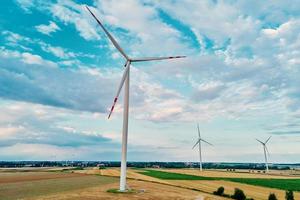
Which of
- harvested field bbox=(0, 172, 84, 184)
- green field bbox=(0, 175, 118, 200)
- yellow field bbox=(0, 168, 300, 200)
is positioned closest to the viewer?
green field bbox=(0, 175, 118, 200)

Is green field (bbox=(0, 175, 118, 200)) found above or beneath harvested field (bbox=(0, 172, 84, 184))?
beneath

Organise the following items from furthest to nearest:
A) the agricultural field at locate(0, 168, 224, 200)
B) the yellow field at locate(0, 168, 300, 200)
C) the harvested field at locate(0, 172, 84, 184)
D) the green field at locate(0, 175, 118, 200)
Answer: the harvested field at locate(0, 172, 84, 184) → the yellow field at locate(0, 168, 300, 200) → the green field at locate(0, 175, 118, 200) → the agricultural field at locate(0, 168, 224, 200)

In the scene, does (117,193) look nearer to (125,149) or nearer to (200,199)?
(125,149)

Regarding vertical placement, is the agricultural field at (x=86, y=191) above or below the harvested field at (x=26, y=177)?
below

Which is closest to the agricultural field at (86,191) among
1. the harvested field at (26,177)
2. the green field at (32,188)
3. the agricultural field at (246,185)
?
the green field at (32,188)

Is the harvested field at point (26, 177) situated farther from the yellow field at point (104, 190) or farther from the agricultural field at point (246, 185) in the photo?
the agricultural field at point (246, 185)

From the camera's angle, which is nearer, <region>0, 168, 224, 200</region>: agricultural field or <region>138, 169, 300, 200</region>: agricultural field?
<region>0, 168, 224, 200</region>: agricultural field

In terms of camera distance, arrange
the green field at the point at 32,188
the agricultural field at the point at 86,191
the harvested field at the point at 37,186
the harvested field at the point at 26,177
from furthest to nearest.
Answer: the harvested field at the point at 26,177 → the harvested field at the point at 37,186 → the green field at the point at 32,188 → the agricultural field at the point at 86,191

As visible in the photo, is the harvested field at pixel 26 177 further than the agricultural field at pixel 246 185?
→ Yes

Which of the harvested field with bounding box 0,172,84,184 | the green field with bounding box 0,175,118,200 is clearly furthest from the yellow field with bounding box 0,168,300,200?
the harvested field with bounding box 0,172,84,184

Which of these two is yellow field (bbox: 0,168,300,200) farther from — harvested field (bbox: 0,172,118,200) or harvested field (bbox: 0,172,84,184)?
harvested field (bbox: 0,172,84,184)

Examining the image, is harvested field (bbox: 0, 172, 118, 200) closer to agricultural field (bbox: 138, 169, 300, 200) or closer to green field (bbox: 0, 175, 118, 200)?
green field (bbox: 0, 175, 118, 200)
